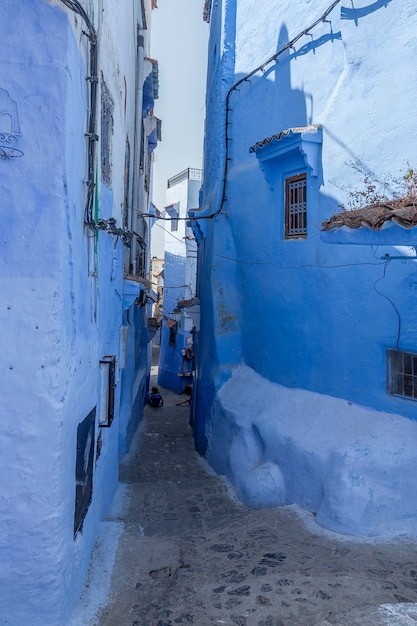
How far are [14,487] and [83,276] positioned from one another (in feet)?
6.57

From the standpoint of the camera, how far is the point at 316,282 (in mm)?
8391

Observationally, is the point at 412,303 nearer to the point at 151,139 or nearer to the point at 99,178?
the point at 99,178

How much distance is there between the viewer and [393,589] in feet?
16.3

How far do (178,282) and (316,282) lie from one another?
1915cm

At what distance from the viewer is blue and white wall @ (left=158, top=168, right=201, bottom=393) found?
24719 millimetres

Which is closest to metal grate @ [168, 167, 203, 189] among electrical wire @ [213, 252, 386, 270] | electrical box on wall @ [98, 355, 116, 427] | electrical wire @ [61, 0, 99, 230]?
electrical wire @ [213, 252, 386, 270]

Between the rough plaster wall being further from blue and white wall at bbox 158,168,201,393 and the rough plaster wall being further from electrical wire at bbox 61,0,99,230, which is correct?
blue and white wall at bbox 158,168,201,393

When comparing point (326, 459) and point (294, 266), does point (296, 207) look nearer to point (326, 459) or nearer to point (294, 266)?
point (294, 266)

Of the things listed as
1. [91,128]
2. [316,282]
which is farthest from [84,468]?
[316,282]

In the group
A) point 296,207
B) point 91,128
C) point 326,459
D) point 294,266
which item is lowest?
point 326,459

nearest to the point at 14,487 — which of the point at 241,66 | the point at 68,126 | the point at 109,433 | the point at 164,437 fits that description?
the point at 68,126

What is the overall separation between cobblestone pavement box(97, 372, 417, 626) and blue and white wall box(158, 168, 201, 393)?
1609 centimetres

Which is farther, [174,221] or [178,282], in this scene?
[174,221]

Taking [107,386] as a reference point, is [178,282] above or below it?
above
